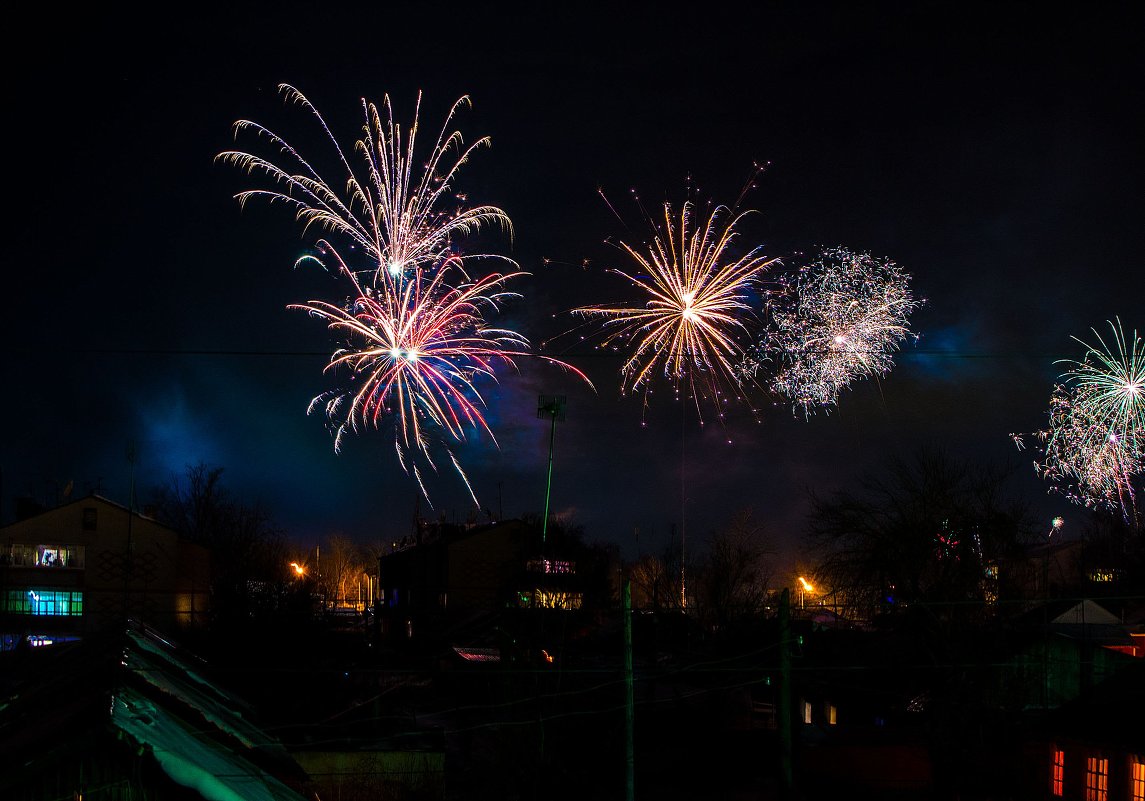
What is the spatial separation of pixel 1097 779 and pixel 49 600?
153 ft

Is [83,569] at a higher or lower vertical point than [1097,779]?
higher

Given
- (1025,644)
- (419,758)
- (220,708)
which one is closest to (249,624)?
(419,758)

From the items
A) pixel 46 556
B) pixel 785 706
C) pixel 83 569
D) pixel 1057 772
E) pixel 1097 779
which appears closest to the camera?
pixel 785 706

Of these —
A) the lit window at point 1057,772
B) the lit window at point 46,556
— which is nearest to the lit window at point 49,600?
the lit window at point 46,556

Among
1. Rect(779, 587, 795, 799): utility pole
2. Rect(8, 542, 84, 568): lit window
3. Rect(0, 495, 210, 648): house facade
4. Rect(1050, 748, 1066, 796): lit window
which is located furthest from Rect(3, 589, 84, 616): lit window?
Rect(1050, 748, 1066, 796): lit window

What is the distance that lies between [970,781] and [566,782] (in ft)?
39.6

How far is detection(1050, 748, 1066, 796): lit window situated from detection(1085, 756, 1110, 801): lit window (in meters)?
0.90

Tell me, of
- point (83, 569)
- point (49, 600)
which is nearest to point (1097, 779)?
point (83, 569)

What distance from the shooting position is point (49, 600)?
163 ft

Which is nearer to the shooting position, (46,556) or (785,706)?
(785,706)

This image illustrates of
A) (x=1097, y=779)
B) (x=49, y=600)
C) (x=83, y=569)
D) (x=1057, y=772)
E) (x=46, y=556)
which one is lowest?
(x=1057, y=772)

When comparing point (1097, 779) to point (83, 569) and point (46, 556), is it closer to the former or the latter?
point (83, 569)

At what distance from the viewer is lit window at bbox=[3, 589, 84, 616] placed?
4922 cm

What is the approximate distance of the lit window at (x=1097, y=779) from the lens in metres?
23.8
